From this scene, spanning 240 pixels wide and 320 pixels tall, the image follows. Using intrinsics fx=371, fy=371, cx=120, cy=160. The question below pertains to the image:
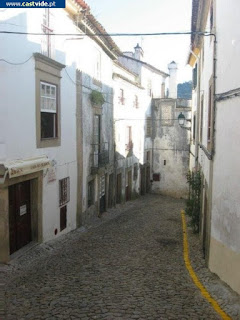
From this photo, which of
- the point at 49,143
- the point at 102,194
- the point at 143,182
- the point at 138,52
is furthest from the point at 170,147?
the point at 49,143

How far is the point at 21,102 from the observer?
30.3 feet

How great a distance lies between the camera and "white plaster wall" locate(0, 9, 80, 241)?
28.0ft

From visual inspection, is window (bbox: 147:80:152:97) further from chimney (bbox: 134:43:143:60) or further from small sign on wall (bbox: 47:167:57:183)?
small sign on wall (bbox: 47:167:57:183)

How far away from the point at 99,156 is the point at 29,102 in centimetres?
722

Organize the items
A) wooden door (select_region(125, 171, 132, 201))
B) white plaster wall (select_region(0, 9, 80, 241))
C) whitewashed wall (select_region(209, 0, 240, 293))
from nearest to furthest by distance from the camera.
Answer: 1. whitewashed wall (select_region(209, 0, 240, 293))
2. white plaster wall (select_region(0, 9, 80, 241))
3. wooden door (select_region(125, 171, 132, 201))

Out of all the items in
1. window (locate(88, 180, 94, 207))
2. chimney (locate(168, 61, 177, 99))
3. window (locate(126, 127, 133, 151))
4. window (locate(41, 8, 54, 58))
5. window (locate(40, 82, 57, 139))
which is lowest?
window (locate(88, 180, 94, 207))

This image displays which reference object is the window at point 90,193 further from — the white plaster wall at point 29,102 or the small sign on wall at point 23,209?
the small sign on wall at point 23,209

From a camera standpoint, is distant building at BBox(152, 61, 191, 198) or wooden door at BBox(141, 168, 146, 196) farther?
distant building at BBox(152, 61, 191, 198)

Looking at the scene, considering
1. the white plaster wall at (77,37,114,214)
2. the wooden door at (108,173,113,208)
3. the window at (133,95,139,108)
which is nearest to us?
the white plaster wall at (77,37,114,214)

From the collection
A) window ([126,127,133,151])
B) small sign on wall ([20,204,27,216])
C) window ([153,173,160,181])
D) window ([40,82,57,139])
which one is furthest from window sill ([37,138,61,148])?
window ([153,173,160,181])

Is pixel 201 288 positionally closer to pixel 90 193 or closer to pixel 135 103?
pixel 90 193

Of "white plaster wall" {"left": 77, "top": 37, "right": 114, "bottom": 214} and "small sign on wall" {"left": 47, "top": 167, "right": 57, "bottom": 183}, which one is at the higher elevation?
"white plaster wall" {"left": 77, "top": 37, "right": 114, "bottom": 214}

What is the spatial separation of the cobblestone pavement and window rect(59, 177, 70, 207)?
118cm

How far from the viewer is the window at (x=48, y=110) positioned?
419 inches
